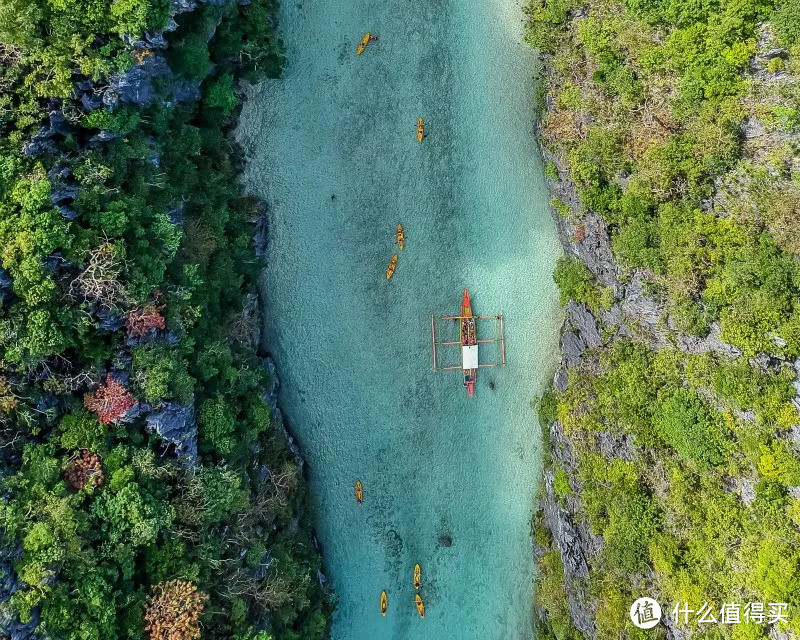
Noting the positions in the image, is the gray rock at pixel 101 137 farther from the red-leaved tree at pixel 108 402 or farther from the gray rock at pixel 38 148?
the red-leaved tree at pixel 108 402

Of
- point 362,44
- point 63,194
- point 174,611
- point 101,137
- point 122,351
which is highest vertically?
point 362,44

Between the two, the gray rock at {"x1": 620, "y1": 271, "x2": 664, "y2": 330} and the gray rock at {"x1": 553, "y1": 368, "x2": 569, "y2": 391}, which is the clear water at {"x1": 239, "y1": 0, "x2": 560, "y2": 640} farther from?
the gray rock at {"x1": 620, "y1": 271, "x2": 664, "y2": 330}

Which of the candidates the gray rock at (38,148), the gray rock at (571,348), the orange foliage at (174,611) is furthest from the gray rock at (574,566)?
the gray rock at (38,148)

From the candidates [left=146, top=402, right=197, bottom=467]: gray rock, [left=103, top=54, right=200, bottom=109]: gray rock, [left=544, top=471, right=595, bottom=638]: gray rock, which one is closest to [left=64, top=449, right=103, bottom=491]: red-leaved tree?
[left=146, top=402, right=197, bottom=467]: gray rock

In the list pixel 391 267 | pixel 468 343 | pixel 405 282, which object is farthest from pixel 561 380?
pixel 391 267

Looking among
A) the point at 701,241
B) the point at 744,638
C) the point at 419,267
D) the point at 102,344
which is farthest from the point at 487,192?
the point at 744,638

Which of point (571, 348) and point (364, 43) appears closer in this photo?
point (364, 43)

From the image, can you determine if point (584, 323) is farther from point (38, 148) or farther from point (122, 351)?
point (38, 148)
